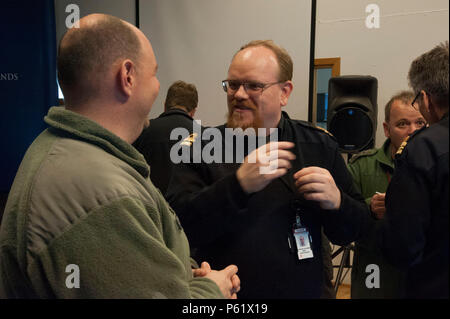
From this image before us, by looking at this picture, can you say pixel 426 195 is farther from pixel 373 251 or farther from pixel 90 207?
pixel 90 207

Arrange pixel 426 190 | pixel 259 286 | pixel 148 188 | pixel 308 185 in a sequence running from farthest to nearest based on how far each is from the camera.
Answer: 1. pixel 259 286
2. pixel 308 185
3. pixel 148 188
4. pixel 426 190

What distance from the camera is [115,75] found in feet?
3.30

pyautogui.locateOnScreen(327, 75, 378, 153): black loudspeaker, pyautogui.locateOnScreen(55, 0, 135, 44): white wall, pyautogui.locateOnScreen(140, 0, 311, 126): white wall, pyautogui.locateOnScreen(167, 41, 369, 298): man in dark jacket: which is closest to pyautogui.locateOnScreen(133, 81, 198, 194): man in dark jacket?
pyautogui.locateOnScreen(167, 41, 369, 298): man in dark jacket

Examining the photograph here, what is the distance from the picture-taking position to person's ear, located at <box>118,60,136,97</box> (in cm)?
101

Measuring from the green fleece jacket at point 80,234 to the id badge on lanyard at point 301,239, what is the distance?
20.5 inches

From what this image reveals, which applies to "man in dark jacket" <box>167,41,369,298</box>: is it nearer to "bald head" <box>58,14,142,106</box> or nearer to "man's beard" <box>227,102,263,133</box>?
"man's beard" <box>227,102,263,133</box>

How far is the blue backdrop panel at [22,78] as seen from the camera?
167 inches

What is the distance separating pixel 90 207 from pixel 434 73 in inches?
29.9

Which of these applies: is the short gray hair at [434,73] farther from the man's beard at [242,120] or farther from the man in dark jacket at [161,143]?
the man in dark jacket at [161,143]

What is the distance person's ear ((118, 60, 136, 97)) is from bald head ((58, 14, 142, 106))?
0.07ft
